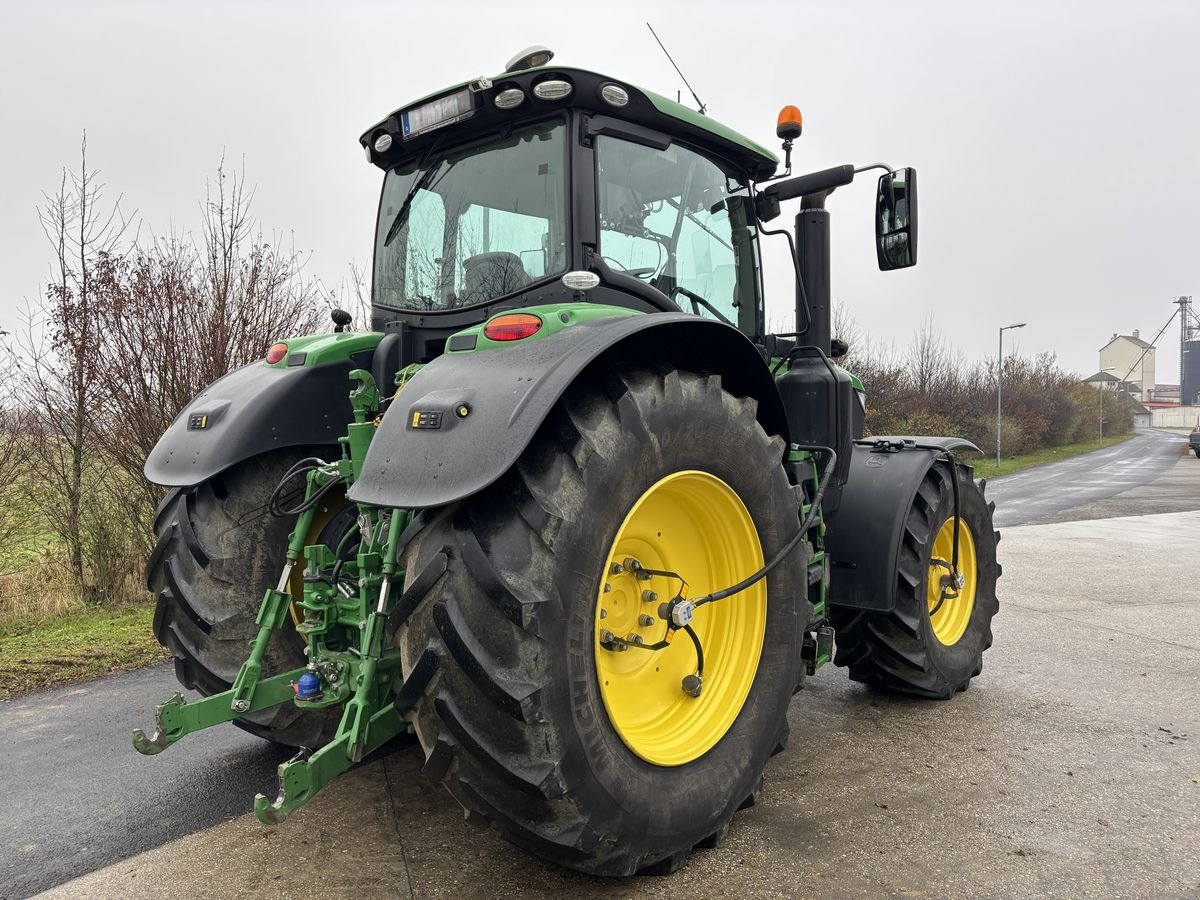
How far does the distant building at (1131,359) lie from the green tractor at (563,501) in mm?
96508

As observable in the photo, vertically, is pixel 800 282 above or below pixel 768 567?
above

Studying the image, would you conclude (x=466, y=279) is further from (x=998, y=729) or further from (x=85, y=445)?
(x=85, y=445)

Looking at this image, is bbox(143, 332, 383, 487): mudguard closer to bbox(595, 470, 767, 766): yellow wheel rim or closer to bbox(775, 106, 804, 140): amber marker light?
bbox(595, 470, 767, 766): yellow wheel rim

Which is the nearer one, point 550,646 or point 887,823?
point 550,646

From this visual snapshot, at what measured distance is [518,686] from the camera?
196 centimetres

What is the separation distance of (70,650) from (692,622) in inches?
163

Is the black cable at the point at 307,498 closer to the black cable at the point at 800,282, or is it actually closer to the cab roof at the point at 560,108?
the cab roof at the point at 560,108

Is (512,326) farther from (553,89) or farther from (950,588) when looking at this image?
(950,588)

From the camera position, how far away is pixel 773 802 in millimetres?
2916

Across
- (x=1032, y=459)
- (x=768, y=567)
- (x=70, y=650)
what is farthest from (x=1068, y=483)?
(x=70, y=650)

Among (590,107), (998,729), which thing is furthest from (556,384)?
(998,729)

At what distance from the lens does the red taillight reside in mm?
2361

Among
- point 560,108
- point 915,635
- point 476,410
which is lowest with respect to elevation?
point 915,635

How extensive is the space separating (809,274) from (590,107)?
4.29 feet
